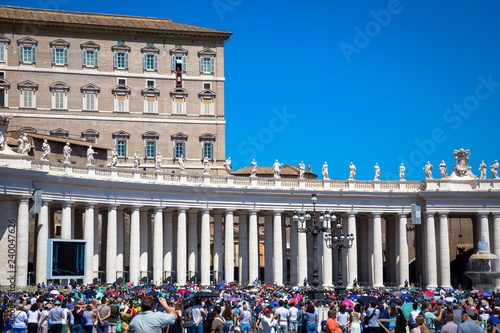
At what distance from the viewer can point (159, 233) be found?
7812 cm

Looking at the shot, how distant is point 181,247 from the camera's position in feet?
258

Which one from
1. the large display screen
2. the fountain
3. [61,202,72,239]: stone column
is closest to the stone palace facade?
[61,202,72,239]: stone column

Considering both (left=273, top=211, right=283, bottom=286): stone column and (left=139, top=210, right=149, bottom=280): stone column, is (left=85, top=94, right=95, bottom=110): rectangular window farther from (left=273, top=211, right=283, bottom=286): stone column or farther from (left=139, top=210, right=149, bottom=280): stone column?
(left=273, top=211, right=283, bottom=286): stone column

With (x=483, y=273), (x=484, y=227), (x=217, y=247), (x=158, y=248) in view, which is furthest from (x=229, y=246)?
(x=484, y=227)

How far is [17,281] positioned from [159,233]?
54.7ft

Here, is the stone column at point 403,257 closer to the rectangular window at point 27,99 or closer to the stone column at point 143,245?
the stone column at point 143,245

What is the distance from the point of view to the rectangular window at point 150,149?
325ft

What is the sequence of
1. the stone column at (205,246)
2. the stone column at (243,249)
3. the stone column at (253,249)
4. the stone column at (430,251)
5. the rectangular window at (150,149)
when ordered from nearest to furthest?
the stone column at (205,246)
the stone column at (253,249)
the stone column at (430,251)
the stone column at (243,249)
the rectangular window at (150,149)

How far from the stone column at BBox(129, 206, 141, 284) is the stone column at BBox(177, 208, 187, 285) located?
153 inches

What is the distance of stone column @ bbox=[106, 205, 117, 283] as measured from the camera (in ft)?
245

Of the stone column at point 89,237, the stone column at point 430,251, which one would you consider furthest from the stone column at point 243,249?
the stone column at point 430,251

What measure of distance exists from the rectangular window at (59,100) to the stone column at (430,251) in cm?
4455

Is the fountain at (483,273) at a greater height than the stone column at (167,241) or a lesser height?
lesser

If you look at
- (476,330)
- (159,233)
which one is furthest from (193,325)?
(159,233)
